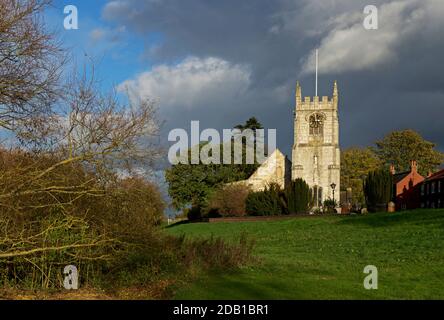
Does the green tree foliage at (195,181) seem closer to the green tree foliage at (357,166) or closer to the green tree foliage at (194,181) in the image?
the green tree foliage at (194,181)

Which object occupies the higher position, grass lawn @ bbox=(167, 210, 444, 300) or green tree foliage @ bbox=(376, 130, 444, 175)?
green tree foliage @ bbox=(376, 130, 444, 175)

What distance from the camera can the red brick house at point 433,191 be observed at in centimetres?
5675

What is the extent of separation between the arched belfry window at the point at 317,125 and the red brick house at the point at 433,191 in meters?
13.0

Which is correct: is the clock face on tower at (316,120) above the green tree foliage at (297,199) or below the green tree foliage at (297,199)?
above

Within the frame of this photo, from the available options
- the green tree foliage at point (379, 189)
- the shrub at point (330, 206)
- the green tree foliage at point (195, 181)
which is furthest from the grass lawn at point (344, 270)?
the green tree foliage at point (195, 181)

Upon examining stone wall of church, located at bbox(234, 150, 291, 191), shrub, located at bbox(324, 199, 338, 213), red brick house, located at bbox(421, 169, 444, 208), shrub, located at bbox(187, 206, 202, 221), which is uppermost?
stone wall of church, located at bbox(234, 150, 291, 191)

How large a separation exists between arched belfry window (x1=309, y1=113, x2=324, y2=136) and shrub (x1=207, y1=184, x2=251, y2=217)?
14.8m

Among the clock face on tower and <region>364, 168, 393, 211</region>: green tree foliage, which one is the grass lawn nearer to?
<region>364, 168, 393, 211</region>: green tree foliage

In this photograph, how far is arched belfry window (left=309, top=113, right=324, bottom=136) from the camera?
65.8 metres

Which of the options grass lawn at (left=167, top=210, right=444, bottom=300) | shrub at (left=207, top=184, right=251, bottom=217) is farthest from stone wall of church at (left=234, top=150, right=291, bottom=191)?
grass lawn at (left=167, top=210, right=444, bottom=300)

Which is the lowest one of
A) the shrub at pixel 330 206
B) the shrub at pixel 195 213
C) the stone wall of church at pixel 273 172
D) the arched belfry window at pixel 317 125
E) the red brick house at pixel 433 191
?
the shrub at pixel 195 213

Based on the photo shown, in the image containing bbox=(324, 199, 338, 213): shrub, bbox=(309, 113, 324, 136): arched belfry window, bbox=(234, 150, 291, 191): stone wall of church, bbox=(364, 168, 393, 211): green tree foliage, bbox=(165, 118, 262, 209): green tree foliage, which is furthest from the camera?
bbox=(165, 118, 262, 209): green tree foliage
